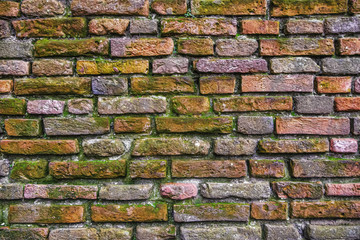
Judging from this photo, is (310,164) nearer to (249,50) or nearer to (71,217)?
(249,50)

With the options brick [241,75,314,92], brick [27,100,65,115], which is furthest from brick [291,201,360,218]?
brick [27,100,65,115]

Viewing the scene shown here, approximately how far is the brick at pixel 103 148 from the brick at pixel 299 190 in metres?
0.72

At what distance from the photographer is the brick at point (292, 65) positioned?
108cm

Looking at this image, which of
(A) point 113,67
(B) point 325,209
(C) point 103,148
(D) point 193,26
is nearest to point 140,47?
(A) point 113,67

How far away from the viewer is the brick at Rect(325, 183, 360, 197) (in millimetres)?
1061

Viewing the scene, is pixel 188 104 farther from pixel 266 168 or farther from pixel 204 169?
pixel 266 168

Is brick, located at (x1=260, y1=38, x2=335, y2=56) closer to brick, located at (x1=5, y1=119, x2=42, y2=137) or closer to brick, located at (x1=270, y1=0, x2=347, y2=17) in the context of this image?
brick, located at (x1=270, y1=0, x2=347, y2=17)

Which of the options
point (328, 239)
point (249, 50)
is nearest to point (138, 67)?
point (249, 50)

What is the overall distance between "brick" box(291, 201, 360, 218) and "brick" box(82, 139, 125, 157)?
80cm

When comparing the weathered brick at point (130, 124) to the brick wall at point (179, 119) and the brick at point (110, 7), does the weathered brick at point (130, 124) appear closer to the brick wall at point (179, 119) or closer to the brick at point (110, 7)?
the brick wall at point (179, 119)

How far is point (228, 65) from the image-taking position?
1.08 m

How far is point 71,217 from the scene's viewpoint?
1.05m

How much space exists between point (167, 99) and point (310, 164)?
27.4 inches

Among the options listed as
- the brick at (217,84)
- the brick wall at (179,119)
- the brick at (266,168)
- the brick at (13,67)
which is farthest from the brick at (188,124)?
the brick at (13,67)
